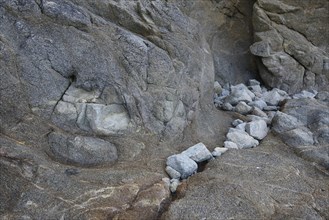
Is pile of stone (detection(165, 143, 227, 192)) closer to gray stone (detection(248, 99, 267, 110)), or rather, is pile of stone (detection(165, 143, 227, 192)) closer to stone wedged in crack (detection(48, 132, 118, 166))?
stone wedged in crack (detection(48, 132, 118, 166))

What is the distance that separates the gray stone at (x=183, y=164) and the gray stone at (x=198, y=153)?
18cm

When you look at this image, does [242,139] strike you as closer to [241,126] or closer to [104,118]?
[241,126]

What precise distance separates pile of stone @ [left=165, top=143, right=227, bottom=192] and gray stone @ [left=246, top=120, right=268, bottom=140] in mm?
1074

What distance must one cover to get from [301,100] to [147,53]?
13.8ft

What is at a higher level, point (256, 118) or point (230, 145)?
point (256, 118)

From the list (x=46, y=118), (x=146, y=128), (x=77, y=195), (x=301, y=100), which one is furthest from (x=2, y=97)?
(x=301, y=100)

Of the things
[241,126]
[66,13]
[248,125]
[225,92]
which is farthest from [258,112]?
[66,13]

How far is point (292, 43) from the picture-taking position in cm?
1148

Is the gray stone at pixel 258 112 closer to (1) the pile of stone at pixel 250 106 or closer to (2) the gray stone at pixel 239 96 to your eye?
(1) the pile of stone at pixel 250 106

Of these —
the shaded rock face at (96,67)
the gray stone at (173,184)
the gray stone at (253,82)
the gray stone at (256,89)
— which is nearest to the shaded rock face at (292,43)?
the gray stone at (253,82)

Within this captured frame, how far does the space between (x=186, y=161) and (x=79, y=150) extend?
189 cm

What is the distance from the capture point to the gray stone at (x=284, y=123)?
8.12 metres

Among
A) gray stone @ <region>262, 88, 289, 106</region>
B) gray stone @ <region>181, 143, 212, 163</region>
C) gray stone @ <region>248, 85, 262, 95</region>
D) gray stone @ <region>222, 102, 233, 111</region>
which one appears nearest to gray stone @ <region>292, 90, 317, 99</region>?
gray stone @ <region>262, 88, 289, 106</region>

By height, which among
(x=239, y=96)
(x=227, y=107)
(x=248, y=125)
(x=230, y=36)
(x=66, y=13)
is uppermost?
(x=66, y=13)
